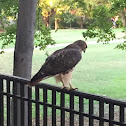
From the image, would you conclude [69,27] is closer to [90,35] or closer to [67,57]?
[90,35]

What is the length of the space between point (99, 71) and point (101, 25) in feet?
27.8

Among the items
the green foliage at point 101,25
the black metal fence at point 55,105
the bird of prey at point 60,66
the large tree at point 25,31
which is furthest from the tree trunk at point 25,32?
the green foliage at point 101,25

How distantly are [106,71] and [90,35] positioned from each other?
8.44 m

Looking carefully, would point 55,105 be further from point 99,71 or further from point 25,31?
point 99,71

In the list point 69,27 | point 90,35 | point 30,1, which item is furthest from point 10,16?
point 69,27

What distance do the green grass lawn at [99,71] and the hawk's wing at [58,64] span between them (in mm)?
6799

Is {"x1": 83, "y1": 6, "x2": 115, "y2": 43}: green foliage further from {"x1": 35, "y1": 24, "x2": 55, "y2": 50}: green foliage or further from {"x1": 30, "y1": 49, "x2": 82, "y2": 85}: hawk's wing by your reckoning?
{"x1": 30, "y1": 49, "x2": 82, "y2": 85}: hawk's wing

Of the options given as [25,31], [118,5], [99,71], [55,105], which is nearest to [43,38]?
[118,5]

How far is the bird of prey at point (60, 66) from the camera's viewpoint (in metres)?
3.12

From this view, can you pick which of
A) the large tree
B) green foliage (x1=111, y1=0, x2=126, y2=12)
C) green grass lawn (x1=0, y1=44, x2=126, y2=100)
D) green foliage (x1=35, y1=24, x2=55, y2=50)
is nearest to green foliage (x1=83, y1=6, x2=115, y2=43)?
green foliage (x1=111, y1=0, x2=126, y2=12)

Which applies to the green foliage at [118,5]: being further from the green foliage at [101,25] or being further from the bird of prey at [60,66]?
the bird of prey at [60,66]

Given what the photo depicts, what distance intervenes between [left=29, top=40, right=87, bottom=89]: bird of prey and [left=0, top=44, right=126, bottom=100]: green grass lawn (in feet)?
22.2

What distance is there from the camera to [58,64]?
10.4 feet

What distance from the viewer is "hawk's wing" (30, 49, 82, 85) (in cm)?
312
